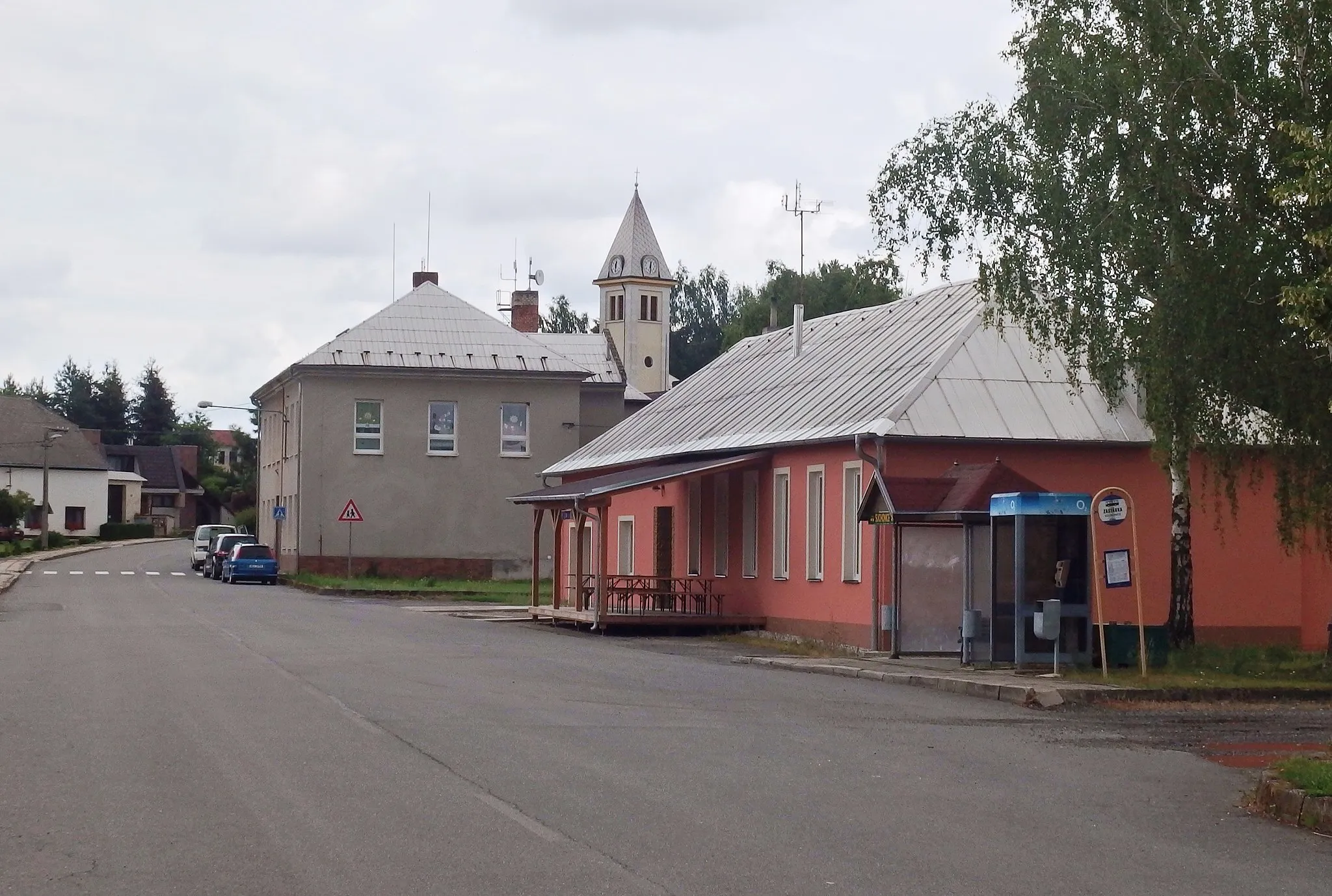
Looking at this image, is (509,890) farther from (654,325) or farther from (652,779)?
(654,325)

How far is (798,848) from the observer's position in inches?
355

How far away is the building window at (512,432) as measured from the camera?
56.8m

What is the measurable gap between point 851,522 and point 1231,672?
23.4 ft

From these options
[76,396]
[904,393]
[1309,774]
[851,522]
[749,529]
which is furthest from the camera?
[76,396]

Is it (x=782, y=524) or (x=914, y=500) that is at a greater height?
(x=914, y=500)

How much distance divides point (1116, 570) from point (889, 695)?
Answer: 3427mm

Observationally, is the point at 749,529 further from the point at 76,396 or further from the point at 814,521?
the point at 76,396

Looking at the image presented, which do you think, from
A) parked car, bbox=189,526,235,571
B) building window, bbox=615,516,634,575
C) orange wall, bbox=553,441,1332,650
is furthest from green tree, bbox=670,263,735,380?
orange wall, bbox=553,441,1332,650

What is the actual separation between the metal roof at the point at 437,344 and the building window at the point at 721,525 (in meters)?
23.5

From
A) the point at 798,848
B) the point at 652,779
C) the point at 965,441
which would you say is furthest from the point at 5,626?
the point at 798,848

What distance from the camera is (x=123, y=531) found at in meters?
107

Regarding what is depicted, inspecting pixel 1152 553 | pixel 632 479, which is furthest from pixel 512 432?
pixel 1152 553

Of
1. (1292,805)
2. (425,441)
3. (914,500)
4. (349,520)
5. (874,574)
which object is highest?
(425,441)

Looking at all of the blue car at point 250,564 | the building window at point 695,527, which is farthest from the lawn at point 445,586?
the building window at point 695,527
